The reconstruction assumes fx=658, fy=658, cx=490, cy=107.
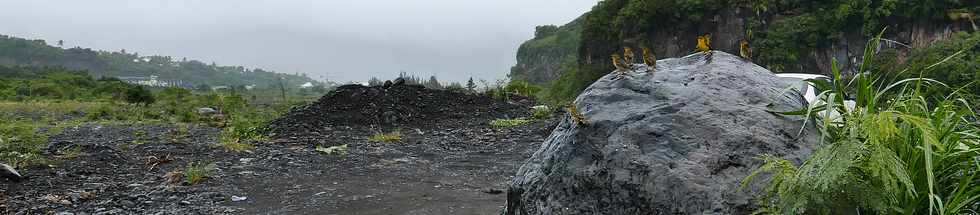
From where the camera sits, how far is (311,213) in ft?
18.5

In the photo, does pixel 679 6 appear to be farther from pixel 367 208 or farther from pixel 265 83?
pixel 265 83

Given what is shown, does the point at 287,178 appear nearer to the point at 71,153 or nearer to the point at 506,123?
the point at 71,153

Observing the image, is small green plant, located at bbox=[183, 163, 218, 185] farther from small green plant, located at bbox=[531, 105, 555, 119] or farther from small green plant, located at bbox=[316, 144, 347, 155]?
small green plant, located at bbox=[531, 105, 555, 119]

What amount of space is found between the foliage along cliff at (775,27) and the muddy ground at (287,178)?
74.1 ft

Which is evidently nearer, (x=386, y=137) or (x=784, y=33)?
(x=386, y=137)

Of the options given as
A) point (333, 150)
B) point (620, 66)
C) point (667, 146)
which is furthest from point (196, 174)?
point (667, 146)

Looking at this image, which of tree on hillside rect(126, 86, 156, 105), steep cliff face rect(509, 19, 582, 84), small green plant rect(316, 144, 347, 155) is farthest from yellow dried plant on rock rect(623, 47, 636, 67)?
steep cliff face rect(509, 19, 582, 84)

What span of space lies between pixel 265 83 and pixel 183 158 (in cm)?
17923

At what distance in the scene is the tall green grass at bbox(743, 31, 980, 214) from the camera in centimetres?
210

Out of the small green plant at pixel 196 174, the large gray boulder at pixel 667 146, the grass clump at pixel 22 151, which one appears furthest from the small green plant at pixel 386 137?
the large gray boulder at pixel 667 146

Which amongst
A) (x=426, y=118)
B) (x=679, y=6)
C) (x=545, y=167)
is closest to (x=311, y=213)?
(x=545, y=167)

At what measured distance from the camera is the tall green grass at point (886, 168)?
2.10 meters

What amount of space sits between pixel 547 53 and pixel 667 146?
97489 millimetres

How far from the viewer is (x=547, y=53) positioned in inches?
3922
